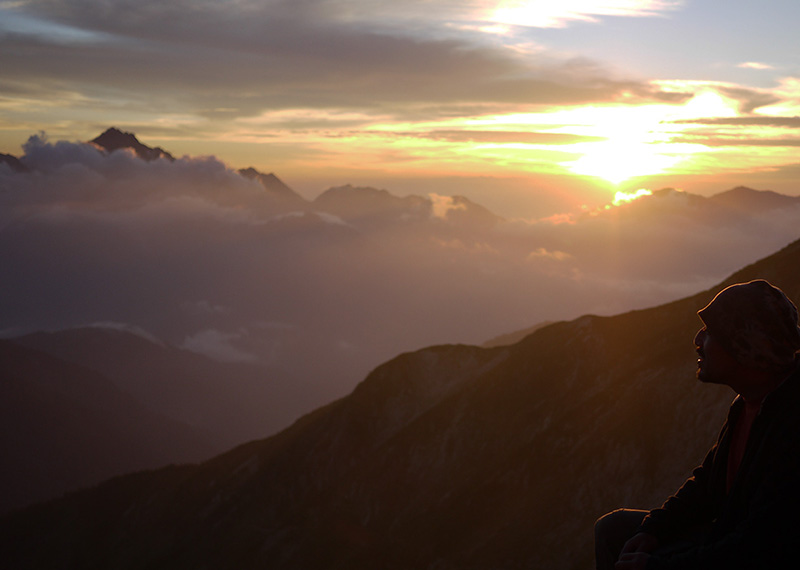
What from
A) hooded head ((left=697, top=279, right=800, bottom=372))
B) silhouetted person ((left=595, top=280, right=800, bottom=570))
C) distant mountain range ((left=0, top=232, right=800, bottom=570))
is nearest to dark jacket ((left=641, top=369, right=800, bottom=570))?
silhouetted person ((left=595, top=280, right=800, bottom=570))

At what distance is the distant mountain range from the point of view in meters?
39.7

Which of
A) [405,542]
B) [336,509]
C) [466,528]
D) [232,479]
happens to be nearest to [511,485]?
[466,528]

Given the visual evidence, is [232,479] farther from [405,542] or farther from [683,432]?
[683,432]

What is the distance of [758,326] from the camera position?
422 centimetres

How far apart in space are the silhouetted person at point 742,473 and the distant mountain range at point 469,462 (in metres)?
34.0

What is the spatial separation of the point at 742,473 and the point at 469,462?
53218 mm

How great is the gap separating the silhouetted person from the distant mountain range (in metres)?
34.0

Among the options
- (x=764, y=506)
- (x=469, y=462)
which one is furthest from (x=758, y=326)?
(x=469, y=462)

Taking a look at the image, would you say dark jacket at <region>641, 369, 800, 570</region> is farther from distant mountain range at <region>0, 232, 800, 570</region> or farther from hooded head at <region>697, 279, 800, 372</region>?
distant mountain range at <region>0, 232, 800, 570</region>

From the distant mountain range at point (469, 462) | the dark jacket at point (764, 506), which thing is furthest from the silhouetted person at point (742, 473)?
the distant mountain range at point (469, 462)

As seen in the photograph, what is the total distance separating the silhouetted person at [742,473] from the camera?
3.81 metres

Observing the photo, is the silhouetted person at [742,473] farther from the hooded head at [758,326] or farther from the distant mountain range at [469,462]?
the distant mountain range at [469,462]

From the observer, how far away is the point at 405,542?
49.8m

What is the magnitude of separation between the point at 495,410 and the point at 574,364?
29.3 ft
